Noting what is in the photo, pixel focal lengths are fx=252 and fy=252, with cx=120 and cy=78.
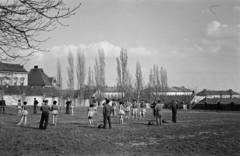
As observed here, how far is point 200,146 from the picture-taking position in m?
11.2

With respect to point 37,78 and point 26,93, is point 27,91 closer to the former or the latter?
point 26,93

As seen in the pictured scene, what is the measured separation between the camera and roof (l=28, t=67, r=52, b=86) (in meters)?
79.3

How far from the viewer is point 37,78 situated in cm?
8062

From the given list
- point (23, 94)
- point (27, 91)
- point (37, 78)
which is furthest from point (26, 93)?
point (37, 78)

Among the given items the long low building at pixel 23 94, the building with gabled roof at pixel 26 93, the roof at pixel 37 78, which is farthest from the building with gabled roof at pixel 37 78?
the long low building at pixel 23 94

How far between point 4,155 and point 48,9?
5764mm

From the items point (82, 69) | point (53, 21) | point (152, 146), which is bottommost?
point (152, 146)

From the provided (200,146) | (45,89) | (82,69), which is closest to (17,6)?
(200,146)

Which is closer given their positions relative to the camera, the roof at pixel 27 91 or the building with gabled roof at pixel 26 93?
the building with gabled roof at pixel 26 93

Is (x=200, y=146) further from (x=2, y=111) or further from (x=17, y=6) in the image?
(x=2, y=111)

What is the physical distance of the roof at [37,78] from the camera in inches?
3123

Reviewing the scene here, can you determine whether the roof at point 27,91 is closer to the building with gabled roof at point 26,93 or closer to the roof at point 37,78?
the building with gabled roof at point 26,93

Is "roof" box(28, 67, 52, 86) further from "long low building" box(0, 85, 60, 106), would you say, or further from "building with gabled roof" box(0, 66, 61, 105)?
"long low building" box(0, 85, 60, 106)

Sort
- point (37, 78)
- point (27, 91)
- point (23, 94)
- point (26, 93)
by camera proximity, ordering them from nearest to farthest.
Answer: point (23, 94)
point (26, 93)
point (27, 91)
point (37, 78)
